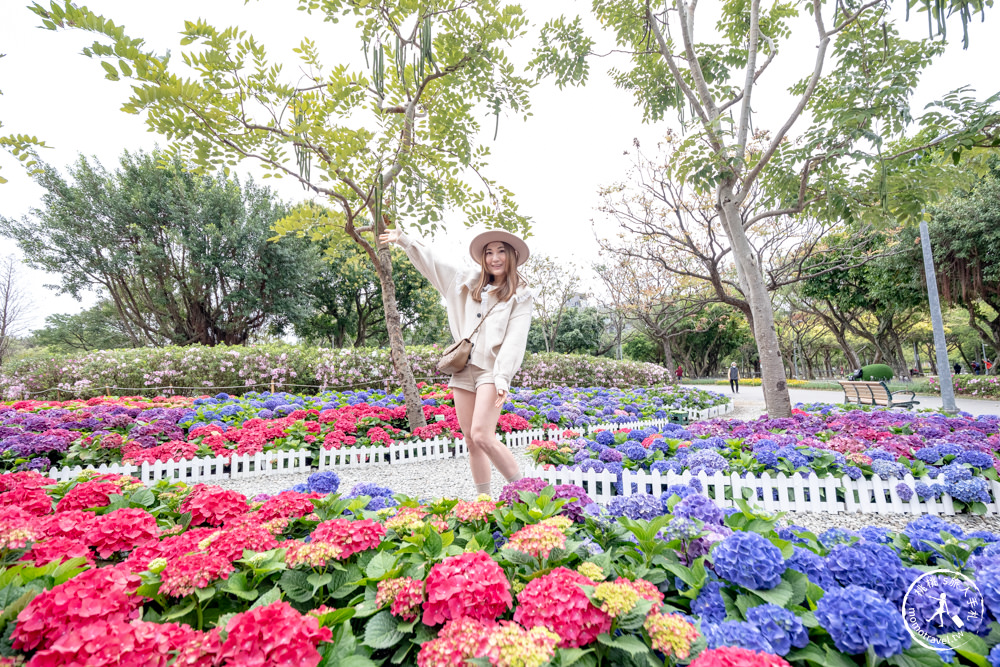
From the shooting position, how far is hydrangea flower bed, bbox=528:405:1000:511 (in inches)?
124

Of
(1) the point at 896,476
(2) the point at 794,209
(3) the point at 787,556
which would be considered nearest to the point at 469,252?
(3) the point at 787,556

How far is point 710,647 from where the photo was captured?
114 cm

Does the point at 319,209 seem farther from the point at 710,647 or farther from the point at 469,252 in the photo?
the point at 710,647

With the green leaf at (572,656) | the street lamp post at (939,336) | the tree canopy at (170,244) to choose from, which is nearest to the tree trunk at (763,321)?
the street lamp post at (939,336)

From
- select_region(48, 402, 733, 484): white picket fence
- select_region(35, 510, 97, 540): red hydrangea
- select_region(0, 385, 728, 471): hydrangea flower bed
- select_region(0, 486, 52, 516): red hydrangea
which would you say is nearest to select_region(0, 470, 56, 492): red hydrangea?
select_region(0, 486, 52, 516): red hydrangea

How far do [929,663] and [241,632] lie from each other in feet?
5.78

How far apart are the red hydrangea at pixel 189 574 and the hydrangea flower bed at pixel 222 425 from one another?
3587 mm

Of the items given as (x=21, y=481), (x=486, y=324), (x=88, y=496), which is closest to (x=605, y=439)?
(x=486, y=324)

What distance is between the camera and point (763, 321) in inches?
229

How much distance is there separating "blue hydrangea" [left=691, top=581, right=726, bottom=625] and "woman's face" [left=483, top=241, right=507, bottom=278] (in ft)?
7.02

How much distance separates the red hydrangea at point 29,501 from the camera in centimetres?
197

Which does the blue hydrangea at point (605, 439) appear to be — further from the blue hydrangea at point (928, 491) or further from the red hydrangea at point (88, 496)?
the red hydrangea at point (88, 496)

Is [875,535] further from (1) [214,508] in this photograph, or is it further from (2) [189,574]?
(1) [214,508]

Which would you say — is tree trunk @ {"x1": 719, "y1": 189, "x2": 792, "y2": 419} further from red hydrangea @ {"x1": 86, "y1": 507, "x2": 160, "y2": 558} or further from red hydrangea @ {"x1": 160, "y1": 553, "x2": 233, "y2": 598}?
red hydrangea @ {"x1": 86, "y1": 507, "x2": 160, "y2": 558}
